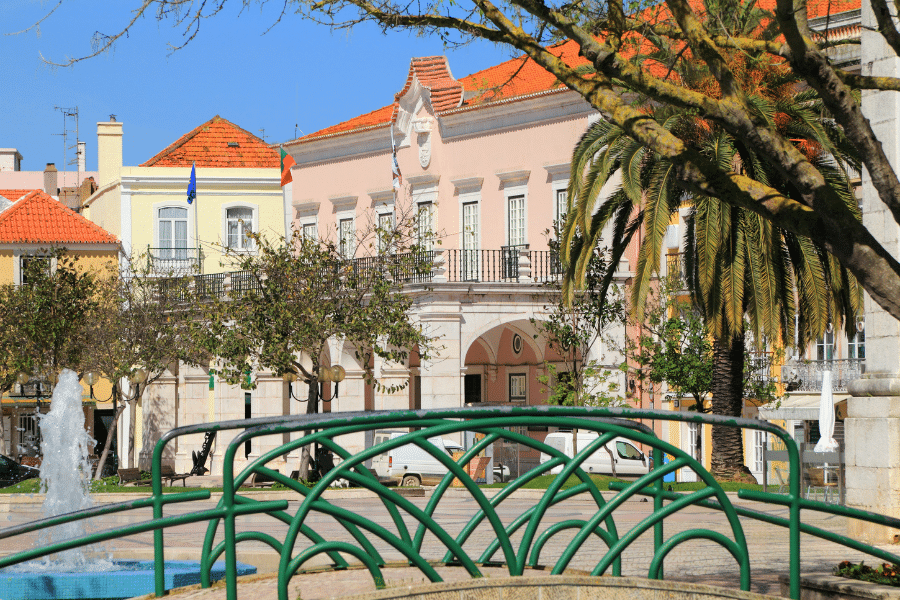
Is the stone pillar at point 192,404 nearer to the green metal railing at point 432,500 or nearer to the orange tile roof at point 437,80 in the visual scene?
the orange tile roof at point 437,80

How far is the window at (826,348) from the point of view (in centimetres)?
3856

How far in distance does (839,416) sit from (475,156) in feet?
45.9

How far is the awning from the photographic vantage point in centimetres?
3825

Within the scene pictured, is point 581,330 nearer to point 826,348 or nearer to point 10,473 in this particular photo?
point 826,348

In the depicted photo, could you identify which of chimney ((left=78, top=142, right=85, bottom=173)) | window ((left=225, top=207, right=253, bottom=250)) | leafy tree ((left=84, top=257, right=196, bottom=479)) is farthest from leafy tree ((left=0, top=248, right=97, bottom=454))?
chimney ((left=78, top=142, right=85, bottom=173))

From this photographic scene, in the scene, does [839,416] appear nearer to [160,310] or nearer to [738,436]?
[738,436]

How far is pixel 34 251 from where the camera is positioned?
51031 millimetres

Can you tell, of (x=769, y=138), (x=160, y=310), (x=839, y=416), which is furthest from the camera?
(x=160, y=310)

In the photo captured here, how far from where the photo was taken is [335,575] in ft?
25.3

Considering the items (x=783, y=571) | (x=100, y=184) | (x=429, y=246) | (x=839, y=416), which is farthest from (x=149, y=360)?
(x=783, y=571)

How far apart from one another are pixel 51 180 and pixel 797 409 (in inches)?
1687

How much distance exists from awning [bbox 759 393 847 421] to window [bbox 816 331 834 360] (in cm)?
120

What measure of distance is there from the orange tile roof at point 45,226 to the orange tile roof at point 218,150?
11.9 feet

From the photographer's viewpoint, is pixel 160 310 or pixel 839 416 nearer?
pixel 839 416
